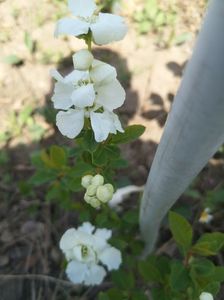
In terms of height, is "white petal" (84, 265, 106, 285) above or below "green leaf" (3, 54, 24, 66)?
above

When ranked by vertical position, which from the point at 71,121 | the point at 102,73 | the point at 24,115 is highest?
the point at 102,73

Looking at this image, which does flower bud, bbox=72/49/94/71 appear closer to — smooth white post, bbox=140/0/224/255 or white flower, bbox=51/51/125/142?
white flower, bbox=51/51/125/142

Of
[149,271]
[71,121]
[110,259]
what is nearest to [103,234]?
[110,259]

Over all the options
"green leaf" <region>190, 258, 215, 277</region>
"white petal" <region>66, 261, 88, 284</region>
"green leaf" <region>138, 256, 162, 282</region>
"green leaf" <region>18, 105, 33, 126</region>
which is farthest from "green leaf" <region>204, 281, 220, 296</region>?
"green leaf" <region>18, 105, 33, 126</region>

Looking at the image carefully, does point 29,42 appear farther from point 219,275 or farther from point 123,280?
point 219,275

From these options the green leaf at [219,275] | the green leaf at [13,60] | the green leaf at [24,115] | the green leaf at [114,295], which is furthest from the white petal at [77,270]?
the green leaf at [13,60]

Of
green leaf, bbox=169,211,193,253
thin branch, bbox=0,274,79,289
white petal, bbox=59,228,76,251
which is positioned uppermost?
green leaf, bbox=169,211,193,253

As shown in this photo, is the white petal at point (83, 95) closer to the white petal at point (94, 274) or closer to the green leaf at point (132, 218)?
the white petal at point (94, 274)

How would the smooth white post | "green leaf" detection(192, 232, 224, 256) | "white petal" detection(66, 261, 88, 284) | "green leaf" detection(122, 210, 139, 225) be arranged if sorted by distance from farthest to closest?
"green leaf" detection(122, 210, 139, 225), "white petal" detection(66, 261, 88, 284), "green leaf" detection(192, 232, 224, 256), the smooth white post
